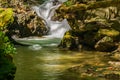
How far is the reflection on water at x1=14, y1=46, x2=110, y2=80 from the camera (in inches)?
808

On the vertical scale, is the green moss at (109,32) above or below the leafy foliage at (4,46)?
below

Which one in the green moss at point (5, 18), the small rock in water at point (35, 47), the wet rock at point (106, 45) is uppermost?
the green moss at point (5, 18)

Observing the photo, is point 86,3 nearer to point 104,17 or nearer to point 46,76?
point 104,17

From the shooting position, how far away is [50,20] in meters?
47.8

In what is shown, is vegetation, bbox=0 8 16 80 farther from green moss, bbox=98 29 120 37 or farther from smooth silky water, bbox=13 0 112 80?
green moss, bbox=98 29 120 37

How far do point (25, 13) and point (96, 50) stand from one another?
15.4 meters

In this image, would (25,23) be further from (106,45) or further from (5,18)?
(5,18)

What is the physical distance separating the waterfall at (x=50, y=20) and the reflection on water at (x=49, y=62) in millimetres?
10762

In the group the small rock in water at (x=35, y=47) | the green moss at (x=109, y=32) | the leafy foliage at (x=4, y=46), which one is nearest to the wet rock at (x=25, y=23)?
the small rock in water at (x=35, y=47)

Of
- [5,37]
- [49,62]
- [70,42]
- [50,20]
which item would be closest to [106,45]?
[70,42]

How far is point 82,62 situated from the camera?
24.7 metres

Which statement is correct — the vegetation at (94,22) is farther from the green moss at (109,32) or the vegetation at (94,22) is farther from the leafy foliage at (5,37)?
the leafy foliage at (5,37)

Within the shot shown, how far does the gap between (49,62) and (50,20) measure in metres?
22.9

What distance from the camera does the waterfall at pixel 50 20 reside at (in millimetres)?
43875
